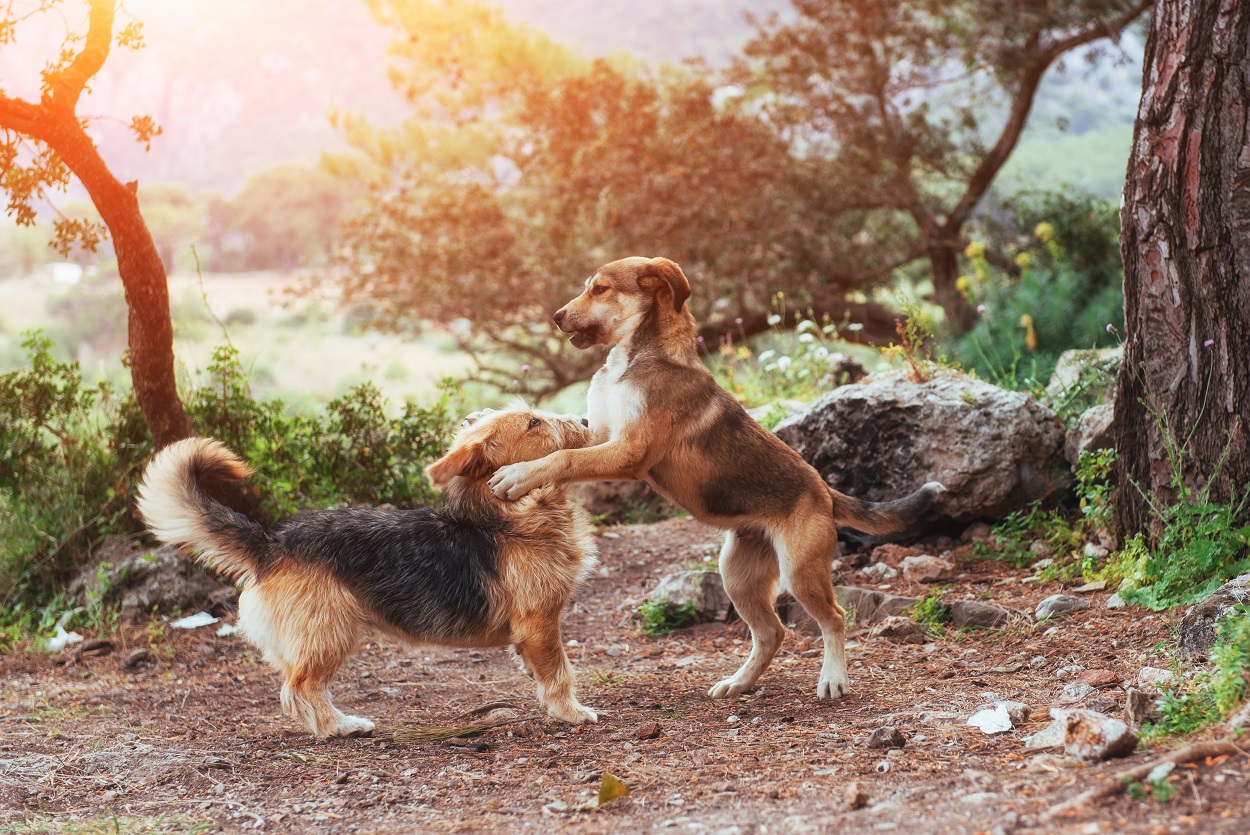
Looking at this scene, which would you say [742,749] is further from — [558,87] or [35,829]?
[558,87]

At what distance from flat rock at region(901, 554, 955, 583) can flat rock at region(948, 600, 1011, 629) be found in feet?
2.41

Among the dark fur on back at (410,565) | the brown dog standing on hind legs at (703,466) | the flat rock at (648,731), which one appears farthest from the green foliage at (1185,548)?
the dark fur on back at (410,565)

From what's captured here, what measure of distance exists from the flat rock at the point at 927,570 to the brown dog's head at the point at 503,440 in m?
2.46

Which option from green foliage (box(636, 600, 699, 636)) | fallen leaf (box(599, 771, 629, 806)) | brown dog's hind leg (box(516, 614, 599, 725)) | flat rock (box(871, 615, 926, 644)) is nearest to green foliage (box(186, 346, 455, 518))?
green foliage (box(636, 600, 699, 636))

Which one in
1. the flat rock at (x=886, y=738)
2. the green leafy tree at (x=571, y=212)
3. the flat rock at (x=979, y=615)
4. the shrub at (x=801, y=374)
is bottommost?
the flat rock at (x=979, y=615)

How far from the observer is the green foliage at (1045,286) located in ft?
37.2

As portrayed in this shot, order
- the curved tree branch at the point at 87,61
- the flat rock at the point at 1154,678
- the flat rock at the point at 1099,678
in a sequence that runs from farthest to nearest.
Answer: the curved tree branch at the point at 87,61 < the flat rock at the point at 1099,678 < the flat rock at the point at 1154,678

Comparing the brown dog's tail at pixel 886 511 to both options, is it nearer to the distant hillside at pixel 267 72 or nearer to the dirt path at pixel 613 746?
the dirt path at pixel 613 746

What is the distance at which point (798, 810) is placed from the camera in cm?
320

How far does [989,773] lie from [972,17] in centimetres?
1225

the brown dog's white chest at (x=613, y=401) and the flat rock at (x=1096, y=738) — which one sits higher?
the brown dog's white chest at (x=613, y=401)

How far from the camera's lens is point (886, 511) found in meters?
5.07

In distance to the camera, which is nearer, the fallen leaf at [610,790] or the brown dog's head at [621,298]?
the fallen leaf at [610,790]

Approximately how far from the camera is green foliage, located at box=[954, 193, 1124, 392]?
37.2 feet
